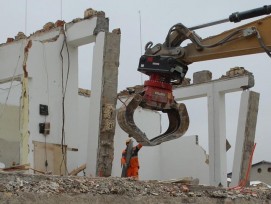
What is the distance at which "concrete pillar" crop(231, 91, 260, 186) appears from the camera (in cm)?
1634

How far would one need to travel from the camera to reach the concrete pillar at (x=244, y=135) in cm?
1634

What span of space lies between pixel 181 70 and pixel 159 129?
12.3 metres

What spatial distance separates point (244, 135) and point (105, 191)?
9.64m

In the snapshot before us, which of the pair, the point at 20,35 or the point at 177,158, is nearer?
the point at 20,35

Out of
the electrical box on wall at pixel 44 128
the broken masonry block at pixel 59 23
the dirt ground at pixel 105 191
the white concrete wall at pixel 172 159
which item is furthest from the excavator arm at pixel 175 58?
the white concrete wall at pixel 172 159

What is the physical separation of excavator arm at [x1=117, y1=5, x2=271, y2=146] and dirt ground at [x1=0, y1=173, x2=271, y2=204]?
2.77 feet

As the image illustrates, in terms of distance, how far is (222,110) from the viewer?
54.7 feet

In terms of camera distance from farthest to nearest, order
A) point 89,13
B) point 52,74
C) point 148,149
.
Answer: point 148,149 → point 52,74 → point 89,13

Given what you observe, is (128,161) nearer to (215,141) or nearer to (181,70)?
(215,141)

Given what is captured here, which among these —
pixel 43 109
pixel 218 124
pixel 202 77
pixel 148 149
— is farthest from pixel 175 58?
pixel 148 149

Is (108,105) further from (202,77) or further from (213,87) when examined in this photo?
(202,77)

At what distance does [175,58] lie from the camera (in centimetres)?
791

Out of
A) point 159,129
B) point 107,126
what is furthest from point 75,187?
point 159,129

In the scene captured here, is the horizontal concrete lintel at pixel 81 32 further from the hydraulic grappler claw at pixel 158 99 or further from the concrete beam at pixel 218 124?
the hydraulic grappler claw at pixel 158 99
